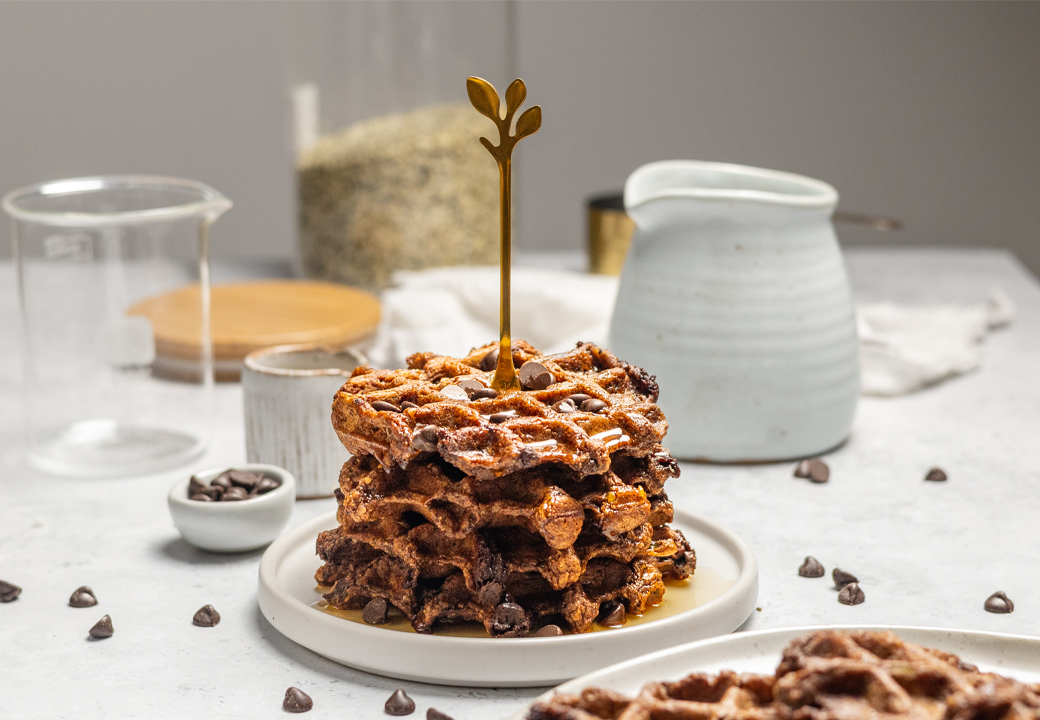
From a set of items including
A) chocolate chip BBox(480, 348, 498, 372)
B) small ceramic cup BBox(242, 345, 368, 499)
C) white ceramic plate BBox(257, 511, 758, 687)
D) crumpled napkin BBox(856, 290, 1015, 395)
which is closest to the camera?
white ceramic plate BBox(257, 511, 758, 687)

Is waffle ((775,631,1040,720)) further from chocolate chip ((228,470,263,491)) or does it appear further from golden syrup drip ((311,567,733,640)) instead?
chocolate chip ((228,470,263,491))

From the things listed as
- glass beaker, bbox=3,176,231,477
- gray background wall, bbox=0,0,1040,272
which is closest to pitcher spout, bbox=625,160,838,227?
glass beaker, bbox=3,176,231,477

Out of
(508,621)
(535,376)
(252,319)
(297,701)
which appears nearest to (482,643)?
(508,621)

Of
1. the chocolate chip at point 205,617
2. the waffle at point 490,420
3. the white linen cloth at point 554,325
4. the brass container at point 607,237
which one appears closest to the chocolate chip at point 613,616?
the waffle at point 490,420

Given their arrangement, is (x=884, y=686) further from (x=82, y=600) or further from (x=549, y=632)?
(x=82, y=600)

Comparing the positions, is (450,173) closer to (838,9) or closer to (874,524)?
(874,524)

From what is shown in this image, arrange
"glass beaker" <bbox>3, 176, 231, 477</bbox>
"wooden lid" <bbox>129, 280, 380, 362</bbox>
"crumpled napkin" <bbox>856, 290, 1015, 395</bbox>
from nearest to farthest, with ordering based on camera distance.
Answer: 1. "glass beaker" <bbox>3, 176, 231, 477</bbox>
2. "wooden lid" <bbox>129, 280, 380, 362</bbox>
3. "crumpled napkin" <bbox>856, 290, 1015, 395</bbox>
